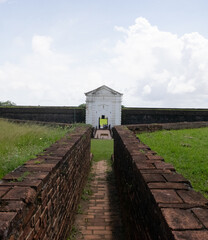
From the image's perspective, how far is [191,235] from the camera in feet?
3.67

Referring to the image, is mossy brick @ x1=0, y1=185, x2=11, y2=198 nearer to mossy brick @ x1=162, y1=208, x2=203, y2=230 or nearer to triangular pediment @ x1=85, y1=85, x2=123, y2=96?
mossy brick @ x1=162, y1=208, x2=203, y2=230

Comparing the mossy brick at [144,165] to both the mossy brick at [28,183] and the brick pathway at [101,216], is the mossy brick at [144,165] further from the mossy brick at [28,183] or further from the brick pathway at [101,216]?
the brick pathway at [101,216]

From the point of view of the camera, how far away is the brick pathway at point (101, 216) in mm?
3281

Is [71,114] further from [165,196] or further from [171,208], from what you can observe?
[171,208]

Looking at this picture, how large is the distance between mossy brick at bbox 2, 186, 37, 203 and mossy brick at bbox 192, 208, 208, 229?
1279 mm

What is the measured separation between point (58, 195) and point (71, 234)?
1265 millimetres

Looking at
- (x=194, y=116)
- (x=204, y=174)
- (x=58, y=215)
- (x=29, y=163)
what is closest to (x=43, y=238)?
(x=58, y=215)

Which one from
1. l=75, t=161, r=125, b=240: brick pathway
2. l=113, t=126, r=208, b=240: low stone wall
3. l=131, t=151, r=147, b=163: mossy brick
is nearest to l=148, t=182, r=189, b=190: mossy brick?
l=113, t=126, r=208, b=240: low stone wall

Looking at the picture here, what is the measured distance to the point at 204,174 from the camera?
10.6 feet

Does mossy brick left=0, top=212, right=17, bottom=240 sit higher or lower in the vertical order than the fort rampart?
lower

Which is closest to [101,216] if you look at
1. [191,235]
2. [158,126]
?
[191,235]

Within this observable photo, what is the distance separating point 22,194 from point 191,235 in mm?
1263

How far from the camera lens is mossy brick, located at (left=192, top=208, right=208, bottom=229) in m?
1.23

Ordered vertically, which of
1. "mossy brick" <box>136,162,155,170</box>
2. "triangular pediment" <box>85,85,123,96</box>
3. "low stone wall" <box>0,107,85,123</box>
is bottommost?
"mossy brick" <box>136,162,155,170</box>
